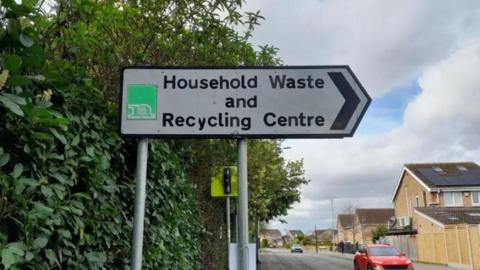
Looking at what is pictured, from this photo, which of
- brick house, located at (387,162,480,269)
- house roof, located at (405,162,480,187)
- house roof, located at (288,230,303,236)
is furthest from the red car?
house roof, located at (288,230,303,236)

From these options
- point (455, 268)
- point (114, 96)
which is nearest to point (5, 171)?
point (114, 96)

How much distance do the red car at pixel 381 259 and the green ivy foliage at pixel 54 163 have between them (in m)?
18.8

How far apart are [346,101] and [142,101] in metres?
1.18

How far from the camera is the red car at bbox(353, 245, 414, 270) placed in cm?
2036

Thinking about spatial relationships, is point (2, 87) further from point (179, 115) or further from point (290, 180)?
point (290, 180)

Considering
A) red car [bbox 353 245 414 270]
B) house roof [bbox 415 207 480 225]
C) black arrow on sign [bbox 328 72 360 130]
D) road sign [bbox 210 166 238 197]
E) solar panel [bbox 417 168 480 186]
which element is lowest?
red car [bbox 353 245 414 270]

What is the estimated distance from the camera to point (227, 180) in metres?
9.20

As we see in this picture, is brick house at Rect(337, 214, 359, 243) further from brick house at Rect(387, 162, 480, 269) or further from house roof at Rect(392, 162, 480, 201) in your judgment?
house roof at Rect(392, 162, 480, 201)

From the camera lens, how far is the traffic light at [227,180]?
359 inches

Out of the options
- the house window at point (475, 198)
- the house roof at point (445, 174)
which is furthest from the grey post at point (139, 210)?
the house window at point (475, 198)

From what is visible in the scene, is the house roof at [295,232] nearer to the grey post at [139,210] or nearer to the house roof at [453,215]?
the house roof at [453,215]

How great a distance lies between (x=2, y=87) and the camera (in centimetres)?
211

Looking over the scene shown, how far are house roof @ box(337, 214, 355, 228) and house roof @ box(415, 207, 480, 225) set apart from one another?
62.8m

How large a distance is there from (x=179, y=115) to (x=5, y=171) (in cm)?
99
